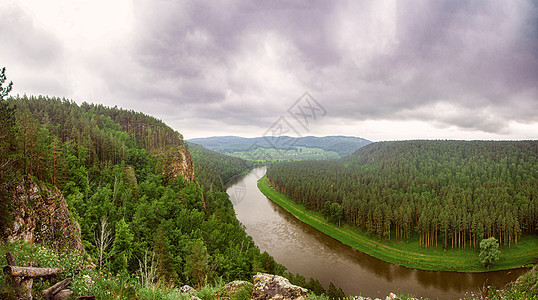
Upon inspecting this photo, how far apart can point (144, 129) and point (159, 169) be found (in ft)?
101

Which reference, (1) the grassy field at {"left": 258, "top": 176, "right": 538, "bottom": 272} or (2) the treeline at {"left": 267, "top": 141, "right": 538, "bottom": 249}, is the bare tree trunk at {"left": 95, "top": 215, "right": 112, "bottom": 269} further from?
(2) the treeline at {"left": 267, "top": 141, "right": 538, "bottom": 249}

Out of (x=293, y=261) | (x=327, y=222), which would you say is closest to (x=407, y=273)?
(x=293, y=261)

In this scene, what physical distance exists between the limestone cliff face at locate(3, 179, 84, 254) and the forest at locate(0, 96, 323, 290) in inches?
39.5

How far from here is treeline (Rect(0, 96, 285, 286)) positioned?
18188mm

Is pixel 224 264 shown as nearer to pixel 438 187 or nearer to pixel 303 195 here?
pixel 303 195

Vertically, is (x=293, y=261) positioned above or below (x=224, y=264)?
below

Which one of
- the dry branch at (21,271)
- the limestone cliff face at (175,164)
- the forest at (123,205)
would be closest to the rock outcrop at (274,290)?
the forest at (123,205)

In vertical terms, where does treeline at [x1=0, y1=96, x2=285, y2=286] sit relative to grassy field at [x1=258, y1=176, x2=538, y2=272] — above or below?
above

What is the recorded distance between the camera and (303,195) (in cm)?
6750

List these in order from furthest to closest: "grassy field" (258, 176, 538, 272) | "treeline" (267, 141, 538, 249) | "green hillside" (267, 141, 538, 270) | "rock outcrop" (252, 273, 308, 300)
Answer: "treeline" (267, 141, 538, 249) < "green hillside" (267, 141, 538, 270) < "grassy field" (258, 176, 538, 272) < "rock outcrop" (252, 273, 308, 300)

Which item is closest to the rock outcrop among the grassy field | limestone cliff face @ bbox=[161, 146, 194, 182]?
the grassy field

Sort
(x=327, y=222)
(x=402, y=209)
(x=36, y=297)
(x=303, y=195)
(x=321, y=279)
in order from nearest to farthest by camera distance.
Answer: (x=36, y=297) → (x=321, y=279) → (x=402, y=209) → (x=327, y=222) → (x=303, y=195)

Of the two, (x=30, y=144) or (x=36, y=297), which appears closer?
(x=36, y=297)

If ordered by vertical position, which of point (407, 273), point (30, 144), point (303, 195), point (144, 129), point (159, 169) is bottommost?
point (407, 273)
